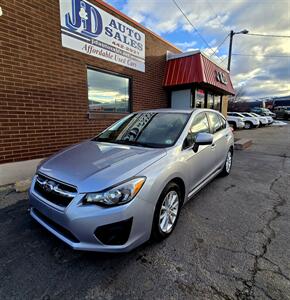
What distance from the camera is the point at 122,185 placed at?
2.03 m

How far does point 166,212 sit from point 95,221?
965 millimetres

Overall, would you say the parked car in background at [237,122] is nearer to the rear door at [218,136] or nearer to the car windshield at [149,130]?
the rear door at [218,136]

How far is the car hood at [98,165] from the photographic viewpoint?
2.05 m

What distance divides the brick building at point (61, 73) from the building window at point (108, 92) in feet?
0.09

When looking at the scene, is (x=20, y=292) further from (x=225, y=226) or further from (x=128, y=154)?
(x=225, y=226)

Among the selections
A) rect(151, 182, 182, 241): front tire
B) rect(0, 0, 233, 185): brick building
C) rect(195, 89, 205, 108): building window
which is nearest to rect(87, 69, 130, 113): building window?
rect(0, 0, 233, 185): brick building

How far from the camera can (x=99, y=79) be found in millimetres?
6457

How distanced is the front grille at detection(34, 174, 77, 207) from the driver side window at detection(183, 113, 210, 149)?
1.60 m

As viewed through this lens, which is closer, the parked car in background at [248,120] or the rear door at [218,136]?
the rear door at [218,136]

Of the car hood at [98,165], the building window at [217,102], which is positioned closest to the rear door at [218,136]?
the car hood at [98,165]

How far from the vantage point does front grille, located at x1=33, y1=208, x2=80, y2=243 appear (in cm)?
206

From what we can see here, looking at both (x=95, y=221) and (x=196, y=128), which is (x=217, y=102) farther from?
Result: (x=95, y=221)

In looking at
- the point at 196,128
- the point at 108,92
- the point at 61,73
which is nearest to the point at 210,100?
the point at 108,92

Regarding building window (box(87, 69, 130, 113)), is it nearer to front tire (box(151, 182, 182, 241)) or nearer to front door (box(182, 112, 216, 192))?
front door (box(182, 112, 216, 192))
